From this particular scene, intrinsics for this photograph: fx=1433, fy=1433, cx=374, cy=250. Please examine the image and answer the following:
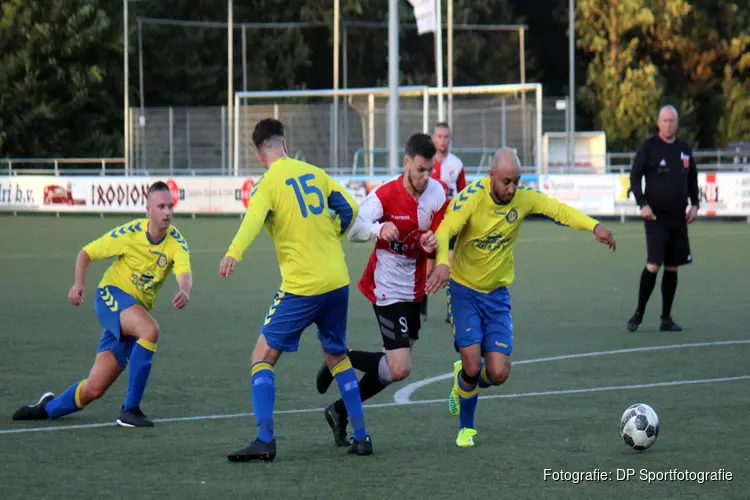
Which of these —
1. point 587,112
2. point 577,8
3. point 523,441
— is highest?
point 577,8

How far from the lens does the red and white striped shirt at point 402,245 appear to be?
328 inches

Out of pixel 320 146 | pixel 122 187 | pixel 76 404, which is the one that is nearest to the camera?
pixel 76 404

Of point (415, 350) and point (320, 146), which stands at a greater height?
point (320, 146)

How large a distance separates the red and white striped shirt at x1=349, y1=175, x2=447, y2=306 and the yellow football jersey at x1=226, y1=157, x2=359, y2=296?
1.70ft

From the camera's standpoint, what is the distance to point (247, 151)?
44.1m

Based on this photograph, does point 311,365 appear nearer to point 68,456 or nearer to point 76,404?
point 76,404

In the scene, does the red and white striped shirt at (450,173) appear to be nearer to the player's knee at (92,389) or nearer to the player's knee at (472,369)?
the player's knee at (92,389)

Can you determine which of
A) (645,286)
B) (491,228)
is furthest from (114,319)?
(645,286)

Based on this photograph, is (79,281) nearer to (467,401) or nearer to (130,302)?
(130,302)

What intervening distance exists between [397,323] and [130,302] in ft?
→ 5.78

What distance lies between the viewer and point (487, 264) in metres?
8.37

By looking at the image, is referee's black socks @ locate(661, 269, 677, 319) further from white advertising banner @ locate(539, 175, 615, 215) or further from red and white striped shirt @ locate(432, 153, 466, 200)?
white advertising banner @ locate(539, 175, 615, 215)

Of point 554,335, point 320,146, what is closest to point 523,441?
point 554,335

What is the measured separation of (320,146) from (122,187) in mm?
9167
